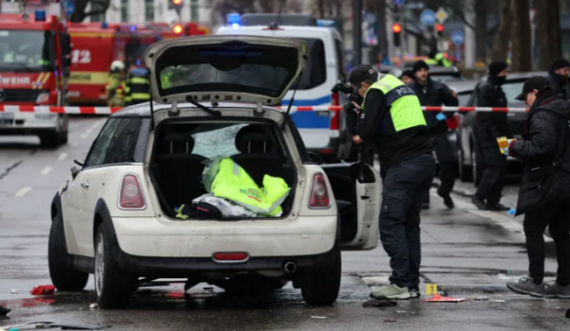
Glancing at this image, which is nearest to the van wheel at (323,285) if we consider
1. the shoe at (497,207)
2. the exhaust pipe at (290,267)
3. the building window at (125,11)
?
the exhaust pipe at (290,267)

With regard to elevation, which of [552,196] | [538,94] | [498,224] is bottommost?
[498,224]

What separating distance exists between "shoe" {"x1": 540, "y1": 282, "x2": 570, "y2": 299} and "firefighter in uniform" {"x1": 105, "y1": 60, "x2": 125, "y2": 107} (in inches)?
1169

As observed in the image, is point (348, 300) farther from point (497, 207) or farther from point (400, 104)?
point (497, 207)

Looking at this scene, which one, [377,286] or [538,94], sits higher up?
[538,94]

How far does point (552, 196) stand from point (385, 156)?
1.18 metres

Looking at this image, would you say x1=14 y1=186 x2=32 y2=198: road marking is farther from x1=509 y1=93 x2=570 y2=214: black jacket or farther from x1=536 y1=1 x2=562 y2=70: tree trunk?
x1=536 y1=1 x2=562 y2=70: tree trunk

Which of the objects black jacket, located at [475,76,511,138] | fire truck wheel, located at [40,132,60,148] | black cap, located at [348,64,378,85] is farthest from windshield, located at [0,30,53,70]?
black cap, located at [348,64,378,85]

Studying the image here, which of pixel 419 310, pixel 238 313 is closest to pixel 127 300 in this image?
pixel 238 313

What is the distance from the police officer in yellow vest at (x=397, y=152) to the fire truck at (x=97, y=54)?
31257 mm

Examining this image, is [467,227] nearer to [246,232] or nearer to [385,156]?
[385,156]

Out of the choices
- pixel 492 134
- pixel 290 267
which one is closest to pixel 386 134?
pixel 290 267

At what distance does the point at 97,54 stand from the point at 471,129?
24.8 m

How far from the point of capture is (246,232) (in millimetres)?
8312

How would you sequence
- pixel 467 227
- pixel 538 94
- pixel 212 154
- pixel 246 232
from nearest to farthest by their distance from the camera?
pixel 246 232
pixel 212 154
pixel 538 94
pixel 467 227
